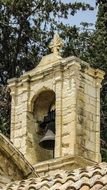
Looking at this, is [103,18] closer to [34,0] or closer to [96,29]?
[96,29]

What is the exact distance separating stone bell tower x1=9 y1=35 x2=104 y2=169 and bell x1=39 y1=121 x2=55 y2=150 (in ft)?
0.42

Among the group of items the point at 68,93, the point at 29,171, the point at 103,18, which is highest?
the point at 103,18

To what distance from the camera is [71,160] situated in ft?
32.1

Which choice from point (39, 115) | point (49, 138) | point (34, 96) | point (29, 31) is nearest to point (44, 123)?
point (39, 115)

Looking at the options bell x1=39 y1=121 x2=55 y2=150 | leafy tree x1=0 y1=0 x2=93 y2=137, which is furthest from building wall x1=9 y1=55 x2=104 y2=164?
leafy tree x1=0 y1=0 x2=93 y2=137

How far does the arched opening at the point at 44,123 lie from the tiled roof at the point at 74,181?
3503 millimetres

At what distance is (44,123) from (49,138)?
13.4 inches

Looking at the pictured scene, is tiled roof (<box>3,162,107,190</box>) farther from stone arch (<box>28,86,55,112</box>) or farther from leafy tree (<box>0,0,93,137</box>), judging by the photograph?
leafy tree (<box>0,0,93,137</box>)

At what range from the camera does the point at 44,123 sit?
1059 centimetres

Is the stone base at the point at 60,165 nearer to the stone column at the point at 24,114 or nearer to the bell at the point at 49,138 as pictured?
the bell at the point at 49,138

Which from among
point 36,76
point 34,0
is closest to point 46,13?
point 34,0

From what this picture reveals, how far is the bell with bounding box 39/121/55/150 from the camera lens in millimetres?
10309

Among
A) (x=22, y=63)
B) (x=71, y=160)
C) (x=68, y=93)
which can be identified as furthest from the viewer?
(x=22, y=63)

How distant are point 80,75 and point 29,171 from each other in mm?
2302
